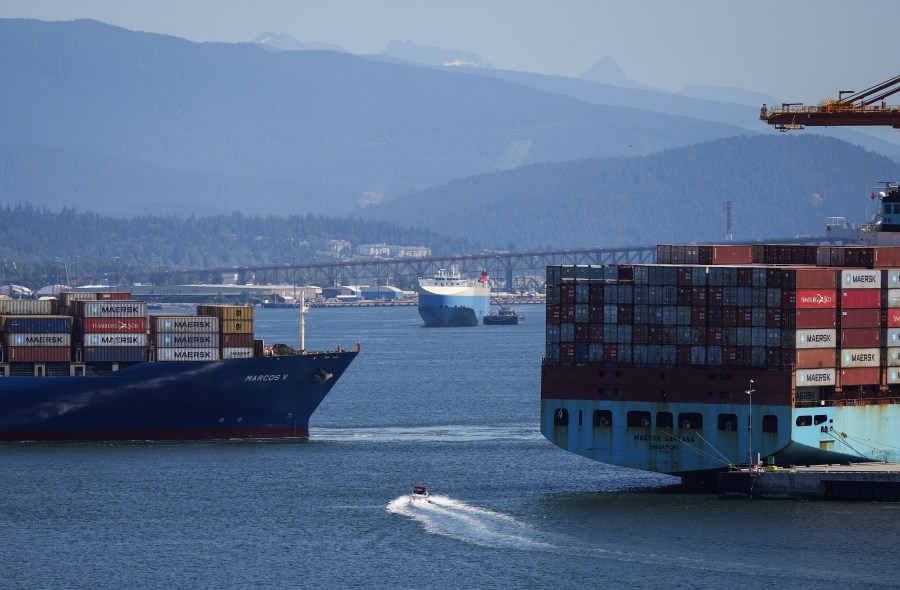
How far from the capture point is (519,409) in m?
83.2

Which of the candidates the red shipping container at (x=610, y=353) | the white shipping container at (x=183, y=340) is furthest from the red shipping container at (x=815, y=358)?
the white shipping container at (x=183, y=340)

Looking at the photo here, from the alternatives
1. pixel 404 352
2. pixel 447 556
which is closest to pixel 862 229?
pixel 447 556

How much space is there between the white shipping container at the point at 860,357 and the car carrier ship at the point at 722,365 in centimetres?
4

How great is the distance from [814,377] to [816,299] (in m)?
2.46

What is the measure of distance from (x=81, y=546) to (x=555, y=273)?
18.0 m

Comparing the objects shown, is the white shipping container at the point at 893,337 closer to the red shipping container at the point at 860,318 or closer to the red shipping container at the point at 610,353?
the red shipping container at the point at 860,318

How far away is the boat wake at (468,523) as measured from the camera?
1951 inches

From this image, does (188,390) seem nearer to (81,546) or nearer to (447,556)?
(81,546)

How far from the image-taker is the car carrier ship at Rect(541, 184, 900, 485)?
54.4m

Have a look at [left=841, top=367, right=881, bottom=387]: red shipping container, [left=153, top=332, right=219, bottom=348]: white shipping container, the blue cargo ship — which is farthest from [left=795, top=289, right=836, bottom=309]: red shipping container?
the blue cargo ship

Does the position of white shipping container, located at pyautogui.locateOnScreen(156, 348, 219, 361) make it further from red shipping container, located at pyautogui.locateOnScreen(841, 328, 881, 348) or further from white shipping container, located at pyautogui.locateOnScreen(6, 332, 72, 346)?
red shipping container, located at pyautogui.locateOnScreen(841, 328, 881, 348)

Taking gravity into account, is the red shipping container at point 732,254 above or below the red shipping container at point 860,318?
above

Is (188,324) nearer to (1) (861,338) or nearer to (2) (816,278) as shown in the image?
(2) (816,278)

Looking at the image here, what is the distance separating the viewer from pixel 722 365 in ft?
180
